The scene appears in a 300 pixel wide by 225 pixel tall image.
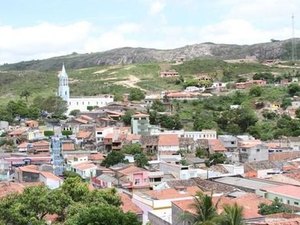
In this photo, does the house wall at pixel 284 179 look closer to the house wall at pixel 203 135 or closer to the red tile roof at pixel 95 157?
the red tile roof at pixel 95 157

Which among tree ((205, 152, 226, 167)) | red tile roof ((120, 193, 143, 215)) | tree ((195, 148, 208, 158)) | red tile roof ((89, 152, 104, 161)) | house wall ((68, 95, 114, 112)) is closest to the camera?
red tile roof ((120, 193, 143, 215))

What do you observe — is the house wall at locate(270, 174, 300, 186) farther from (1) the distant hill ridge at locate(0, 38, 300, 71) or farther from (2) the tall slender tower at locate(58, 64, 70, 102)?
(1) the distant hill ridge at locate(0, 38, 300, 71)

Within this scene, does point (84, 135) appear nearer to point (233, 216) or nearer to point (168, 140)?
point (168, 140)

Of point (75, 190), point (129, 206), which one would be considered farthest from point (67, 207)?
point (129, 206)

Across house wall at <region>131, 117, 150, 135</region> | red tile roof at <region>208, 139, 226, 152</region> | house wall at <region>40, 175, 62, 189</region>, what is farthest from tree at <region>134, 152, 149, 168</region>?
house wall at <region>131, 117, 150, 135</region>

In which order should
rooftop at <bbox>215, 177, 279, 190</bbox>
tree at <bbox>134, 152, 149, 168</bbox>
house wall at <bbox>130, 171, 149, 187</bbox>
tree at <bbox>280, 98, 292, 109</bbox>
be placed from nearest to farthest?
rooftop at <bbox>215, 177, 279, 190</bbox> → house wall at <bbox>130, 171, 149, 187</bbox> → tree at <bbox>134, 152, 149, 168</bbox> → tree at <bbox>280, 98, 292, 109</bbox>

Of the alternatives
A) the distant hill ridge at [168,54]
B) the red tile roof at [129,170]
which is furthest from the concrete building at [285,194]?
the distant hill ridge at [168,54]
